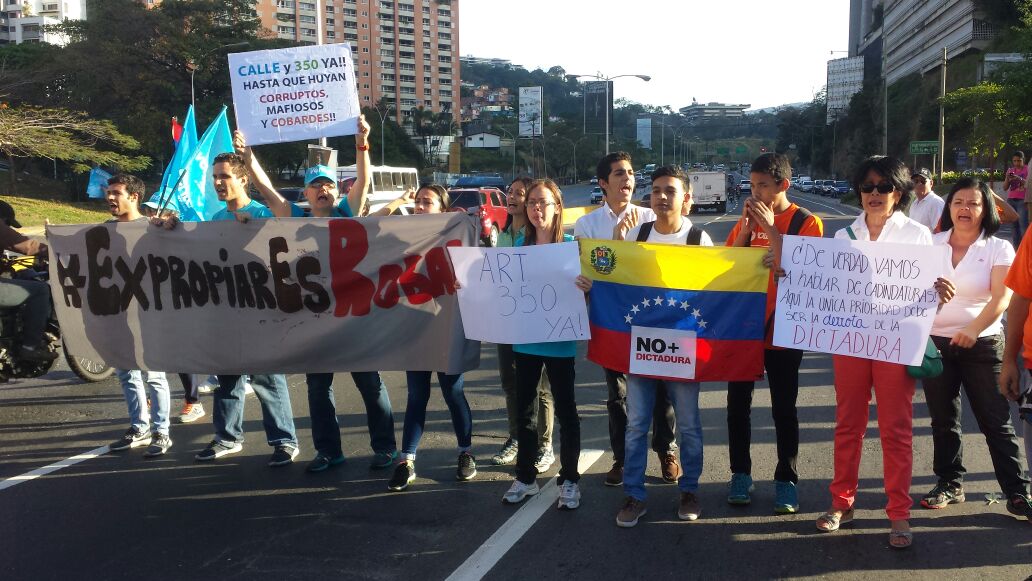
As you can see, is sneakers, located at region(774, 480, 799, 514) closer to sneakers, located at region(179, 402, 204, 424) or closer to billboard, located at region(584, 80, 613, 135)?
sneakers, located at region(179, 402, 204, 424)

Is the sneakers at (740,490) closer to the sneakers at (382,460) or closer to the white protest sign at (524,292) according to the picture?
the white protest sign at (524,292)

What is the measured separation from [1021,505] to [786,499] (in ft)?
4.02

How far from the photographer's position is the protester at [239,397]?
5910mm

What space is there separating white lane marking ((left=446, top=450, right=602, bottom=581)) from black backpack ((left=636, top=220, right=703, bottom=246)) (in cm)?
163

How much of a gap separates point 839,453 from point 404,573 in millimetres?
2320

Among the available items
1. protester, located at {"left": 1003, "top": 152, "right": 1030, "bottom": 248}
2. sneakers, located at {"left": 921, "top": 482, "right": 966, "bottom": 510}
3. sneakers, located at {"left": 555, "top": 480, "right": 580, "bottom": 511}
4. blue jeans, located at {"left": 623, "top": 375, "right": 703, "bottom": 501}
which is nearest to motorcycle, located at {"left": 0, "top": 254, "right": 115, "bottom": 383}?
sneakers, located at {"left": 555, "top": 480, "right": 580, "bottom": 511}

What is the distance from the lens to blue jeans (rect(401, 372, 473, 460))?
18.0 ft

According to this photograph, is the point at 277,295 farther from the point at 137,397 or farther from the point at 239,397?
the point at 137,397

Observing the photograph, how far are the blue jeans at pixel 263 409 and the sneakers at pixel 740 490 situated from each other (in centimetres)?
297

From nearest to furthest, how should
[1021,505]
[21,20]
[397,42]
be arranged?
[1021,505]
[21,20]
[397,42]

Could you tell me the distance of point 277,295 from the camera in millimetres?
5867

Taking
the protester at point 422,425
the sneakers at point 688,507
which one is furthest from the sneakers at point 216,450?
the sneakers at point 688,507

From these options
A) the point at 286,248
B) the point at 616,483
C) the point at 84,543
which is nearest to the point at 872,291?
the point at 616,483

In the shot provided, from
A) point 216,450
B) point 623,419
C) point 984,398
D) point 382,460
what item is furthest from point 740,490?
point 216,450
